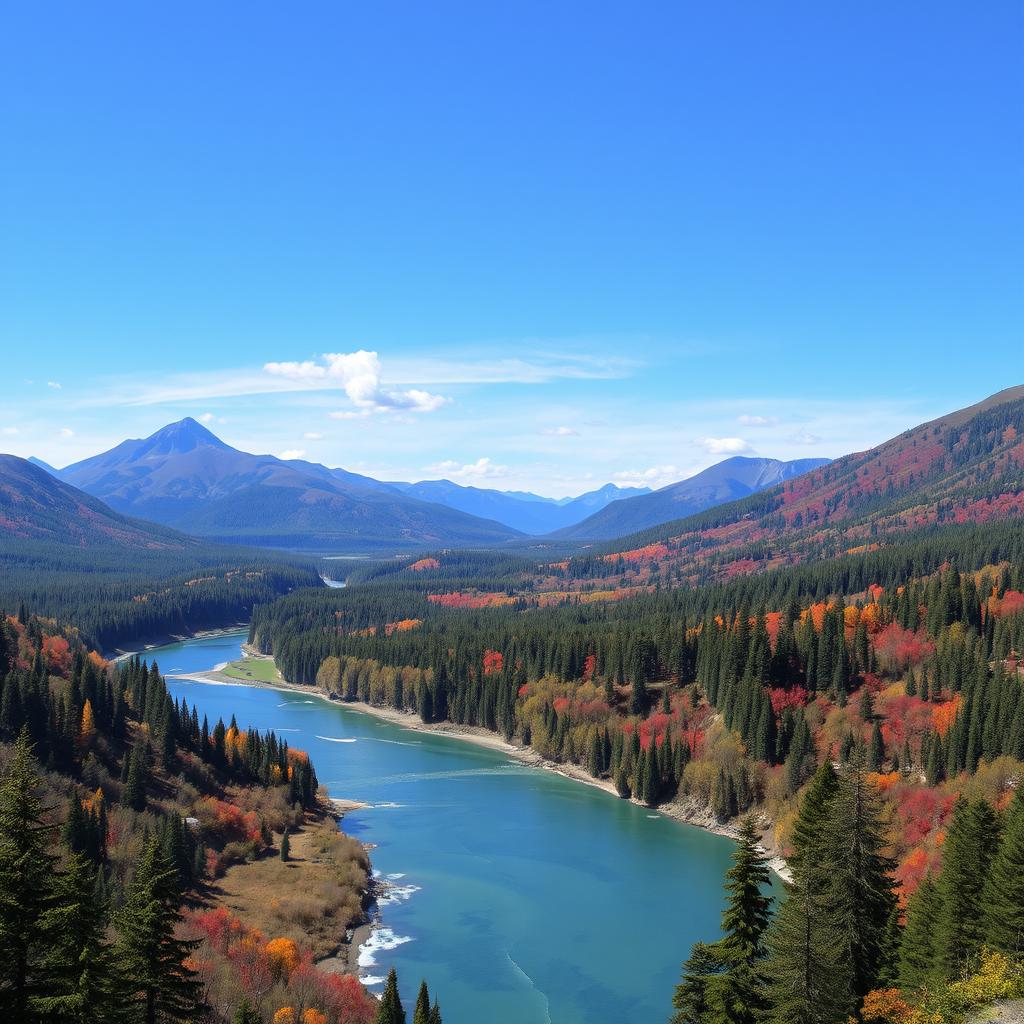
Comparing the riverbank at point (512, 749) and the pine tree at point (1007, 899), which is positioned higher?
the pine tree at point (1007, 899)

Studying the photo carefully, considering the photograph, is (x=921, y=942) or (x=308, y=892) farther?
(x=308, y=892)

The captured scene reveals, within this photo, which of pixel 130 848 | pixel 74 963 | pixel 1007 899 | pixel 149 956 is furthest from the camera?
pixel 130 848

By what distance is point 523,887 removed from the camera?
79562 millimetres

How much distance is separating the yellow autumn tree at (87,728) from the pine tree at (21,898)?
66.8 metres

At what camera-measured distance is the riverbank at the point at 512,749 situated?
9438 centimetres

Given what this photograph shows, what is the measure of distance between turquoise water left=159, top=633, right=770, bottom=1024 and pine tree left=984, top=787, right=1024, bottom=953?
2621 cm

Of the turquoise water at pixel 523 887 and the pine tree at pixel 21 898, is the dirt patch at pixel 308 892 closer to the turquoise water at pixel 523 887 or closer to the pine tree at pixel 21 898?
the turquoise water at pixel 523 887

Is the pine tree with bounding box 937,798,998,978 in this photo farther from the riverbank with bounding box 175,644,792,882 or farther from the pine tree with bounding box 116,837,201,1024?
the riverbank with bounding box 175,644,792,882

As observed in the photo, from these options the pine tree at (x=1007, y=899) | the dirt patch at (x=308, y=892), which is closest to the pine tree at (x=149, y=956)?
the pine tree at (x=1007, y=899)

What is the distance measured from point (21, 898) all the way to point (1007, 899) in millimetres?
34613

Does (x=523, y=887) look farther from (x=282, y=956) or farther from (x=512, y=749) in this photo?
(x=512, y=749)

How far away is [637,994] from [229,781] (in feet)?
165

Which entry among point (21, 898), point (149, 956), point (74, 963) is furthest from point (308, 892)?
point (21, 898)

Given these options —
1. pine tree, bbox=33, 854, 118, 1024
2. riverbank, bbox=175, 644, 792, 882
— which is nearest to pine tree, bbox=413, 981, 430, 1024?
pine tree, bbox=33, 854, 118, 1024
